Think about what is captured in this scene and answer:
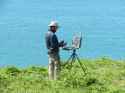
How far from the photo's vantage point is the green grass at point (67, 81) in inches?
480

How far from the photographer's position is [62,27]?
33.9 metres

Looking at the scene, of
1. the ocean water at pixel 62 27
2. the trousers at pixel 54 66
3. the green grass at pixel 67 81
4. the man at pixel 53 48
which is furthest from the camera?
the ocean water at pixel 62 27

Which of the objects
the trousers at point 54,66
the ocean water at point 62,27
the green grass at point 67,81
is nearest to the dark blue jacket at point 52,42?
the trousers at point 54,66

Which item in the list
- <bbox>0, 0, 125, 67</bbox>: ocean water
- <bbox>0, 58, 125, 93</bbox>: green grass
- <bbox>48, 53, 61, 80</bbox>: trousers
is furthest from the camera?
<bbox>0, 0, 125, 67</bbox>: ocean water

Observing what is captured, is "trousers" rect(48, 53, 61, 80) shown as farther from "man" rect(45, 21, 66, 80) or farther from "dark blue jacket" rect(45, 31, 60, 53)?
"dark blue jacket" rect(45, 31, 60, 53)

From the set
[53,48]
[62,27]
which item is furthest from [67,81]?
[62,27]

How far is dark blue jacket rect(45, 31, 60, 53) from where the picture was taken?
13248 millimetres

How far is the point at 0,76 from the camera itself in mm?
13430

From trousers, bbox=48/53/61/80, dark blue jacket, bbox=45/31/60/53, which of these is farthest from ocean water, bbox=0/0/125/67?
dark blue jacket, bbox=45/31/60/53

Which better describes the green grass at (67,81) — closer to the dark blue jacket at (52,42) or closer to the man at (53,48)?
the man at (53,48)

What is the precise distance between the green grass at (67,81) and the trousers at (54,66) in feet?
0.46

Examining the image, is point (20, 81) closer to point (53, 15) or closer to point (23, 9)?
point (53, 15)

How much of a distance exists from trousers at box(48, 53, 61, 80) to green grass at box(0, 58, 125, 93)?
0.14 meters

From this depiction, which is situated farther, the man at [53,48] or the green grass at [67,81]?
the man at [53,48]
